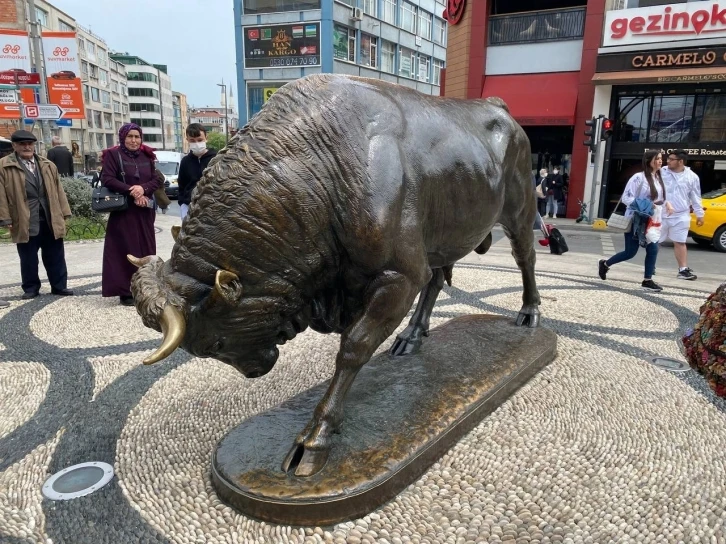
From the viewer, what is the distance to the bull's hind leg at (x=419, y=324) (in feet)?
12.2

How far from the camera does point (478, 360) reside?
348cm

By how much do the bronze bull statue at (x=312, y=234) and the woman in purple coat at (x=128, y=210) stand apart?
361cm

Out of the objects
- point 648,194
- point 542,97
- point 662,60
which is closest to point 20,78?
point 542,97

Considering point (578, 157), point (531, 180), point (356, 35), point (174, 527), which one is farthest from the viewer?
point (356, 35)

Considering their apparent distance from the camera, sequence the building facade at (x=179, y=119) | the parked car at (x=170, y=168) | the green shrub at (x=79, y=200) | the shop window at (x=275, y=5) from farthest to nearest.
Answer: the building facade at (x=179, y=119), the shop window at (x=275, y=5), the parked car at (x=170, y=168), the green shrub at (x=79, y=200)

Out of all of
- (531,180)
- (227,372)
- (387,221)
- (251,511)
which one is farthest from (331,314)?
(531,180)

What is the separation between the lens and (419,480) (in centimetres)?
251

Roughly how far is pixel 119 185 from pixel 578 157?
47.3 ft

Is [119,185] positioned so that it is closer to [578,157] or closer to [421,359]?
[421,359]

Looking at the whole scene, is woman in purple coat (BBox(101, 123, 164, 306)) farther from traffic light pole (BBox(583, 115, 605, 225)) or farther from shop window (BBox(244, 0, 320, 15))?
shop window (BBox(244, 0, 320, 15))

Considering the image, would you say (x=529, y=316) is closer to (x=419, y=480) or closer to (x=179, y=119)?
(x=419, y=480)

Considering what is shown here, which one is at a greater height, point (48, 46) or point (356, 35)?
point (356, 35)

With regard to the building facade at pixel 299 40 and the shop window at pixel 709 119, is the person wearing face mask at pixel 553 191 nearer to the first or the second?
the shop window at pixel 709 119

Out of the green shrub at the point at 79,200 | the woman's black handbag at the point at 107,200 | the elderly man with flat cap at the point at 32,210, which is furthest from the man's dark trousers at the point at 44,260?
the green shrub at the point at 79,200
